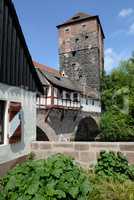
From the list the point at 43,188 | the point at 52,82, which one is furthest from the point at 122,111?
the point at 43,188

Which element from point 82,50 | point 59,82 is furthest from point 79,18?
point 59,82

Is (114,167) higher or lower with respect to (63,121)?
lower

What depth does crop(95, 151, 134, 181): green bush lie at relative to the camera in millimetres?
5605

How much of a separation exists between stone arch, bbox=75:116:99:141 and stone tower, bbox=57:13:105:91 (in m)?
5.91

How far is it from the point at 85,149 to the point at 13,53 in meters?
3.44

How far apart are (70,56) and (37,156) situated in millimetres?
33218

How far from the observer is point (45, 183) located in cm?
386

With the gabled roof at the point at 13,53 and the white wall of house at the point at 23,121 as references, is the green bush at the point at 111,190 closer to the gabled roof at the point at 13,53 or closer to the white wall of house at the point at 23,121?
the white wall of house at the point at 23,121

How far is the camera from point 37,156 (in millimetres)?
7871

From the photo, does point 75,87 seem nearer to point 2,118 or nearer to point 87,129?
point 87,129

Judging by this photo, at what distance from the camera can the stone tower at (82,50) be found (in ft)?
125

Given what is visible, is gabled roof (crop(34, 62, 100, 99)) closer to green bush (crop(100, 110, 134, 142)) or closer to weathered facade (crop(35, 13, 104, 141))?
weathered facade (crop(35, 13, 104, 141))

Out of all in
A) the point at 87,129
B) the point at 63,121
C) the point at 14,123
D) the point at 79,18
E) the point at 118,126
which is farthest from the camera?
the point at 79,18

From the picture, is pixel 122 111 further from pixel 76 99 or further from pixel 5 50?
Result: pixel 5 50
